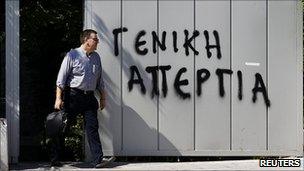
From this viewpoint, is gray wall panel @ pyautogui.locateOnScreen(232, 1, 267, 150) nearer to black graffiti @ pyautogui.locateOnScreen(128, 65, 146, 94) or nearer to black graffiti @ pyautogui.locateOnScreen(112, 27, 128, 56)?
black graffiti @ pyautogui.locateOnScreen(128, 65, 146, 94)

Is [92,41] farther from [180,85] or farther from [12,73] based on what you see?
[180,85]

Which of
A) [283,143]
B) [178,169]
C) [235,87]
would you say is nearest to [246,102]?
[235,87]

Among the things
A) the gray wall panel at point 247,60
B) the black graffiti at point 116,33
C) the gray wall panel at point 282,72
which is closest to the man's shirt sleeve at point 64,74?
the black graffiti at point 116,33

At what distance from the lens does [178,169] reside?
22.3 feet

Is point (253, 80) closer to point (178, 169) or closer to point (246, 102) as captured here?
point (246, 102)

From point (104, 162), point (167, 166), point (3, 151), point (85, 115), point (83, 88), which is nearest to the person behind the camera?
point (3, 151)

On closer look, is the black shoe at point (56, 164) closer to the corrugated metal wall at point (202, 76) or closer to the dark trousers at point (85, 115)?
the dark trousers at point (85, 115)

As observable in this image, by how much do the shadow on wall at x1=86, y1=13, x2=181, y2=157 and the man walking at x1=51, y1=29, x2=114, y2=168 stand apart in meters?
0.42

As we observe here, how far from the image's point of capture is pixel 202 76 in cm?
725

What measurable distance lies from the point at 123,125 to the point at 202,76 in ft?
3.89

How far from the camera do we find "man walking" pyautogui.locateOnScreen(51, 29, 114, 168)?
6582mm

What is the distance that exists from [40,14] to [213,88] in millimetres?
2681

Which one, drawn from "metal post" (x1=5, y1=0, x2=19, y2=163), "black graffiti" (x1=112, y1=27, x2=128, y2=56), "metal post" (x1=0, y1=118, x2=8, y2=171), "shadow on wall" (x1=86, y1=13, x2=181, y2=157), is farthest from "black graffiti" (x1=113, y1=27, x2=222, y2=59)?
"metal post" (x1=0, y1=118, x2=8, y2=171)

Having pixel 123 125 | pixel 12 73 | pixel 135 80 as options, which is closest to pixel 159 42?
pixel 135 80
